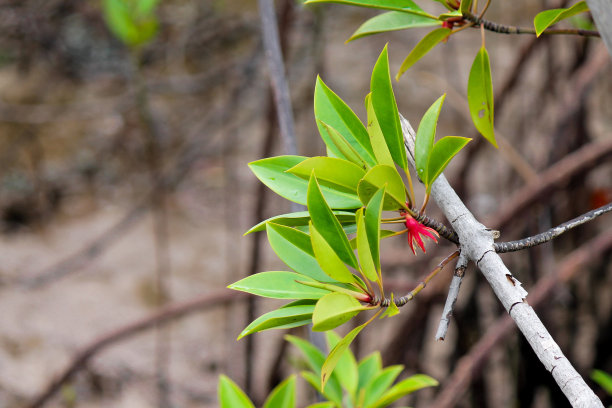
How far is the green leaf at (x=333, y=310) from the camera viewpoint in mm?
242

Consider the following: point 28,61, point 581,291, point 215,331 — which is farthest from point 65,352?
point 581,291

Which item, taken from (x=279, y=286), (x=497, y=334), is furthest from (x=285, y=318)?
(x=497, y=334)

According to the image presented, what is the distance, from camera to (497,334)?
2.93 feet

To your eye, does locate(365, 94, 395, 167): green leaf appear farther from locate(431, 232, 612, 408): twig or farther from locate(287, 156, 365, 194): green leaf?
locate(431, 232, 612, 408): twig

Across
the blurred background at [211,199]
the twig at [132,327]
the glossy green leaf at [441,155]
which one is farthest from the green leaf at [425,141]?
the twig at [132,327]

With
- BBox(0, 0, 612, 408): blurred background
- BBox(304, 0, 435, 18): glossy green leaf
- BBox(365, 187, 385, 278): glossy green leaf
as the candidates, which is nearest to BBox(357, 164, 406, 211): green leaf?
BBox(365, 187, 385, 278): glossy green leaf

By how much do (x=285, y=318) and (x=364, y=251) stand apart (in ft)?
0.17

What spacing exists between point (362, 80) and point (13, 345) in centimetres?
160

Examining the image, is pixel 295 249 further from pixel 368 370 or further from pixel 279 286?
pixel 368 370

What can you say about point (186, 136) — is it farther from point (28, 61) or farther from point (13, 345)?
point (13, 345)

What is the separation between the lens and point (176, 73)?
2398mm

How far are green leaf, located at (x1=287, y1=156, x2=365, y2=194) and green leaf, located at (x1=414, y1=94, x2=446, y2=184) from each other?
0.03 meters

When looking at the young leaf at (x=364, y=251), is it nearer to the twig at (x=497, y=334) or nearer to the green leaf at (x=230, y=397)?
the green leaf at (x=230, y=397)

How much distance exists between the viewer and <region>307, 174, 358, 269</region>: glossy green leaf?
0.27 m
